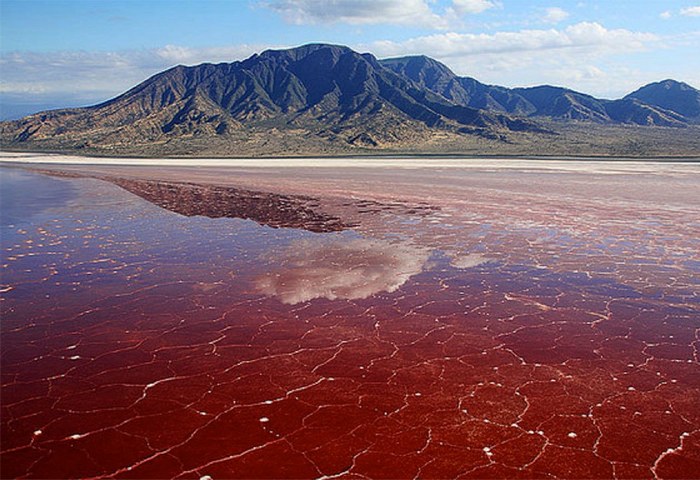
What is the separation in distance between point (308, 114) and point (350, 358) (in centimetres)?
11065

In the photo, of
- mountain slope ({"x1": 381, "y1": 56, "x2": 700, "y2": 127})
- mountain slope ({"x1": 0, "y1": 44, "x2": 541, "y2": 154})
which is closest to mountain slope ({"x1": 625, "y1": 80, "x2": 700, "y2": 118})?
mountain slope ({"x1": 381, "y1": 56, "x2": 700, "y2": 127})

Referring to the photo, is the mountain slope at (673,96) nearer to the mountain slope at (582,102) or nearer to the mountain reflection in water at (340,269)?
the mountain slope at (582,102)

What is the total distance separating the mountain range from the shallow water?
202 feet

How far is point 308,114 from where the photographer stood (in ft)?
372

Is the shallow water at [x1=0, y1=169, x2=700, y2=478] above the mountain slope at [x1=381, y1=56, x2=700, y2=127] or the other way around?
the other way around

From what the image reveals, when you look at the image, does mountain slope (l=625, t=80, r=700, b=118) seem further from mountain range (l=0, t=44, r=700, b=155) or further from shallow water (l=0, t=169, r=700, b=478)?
shallow water (l=0, t=169, r=700, b=478)

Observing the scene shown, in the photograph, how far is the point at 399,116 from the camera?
9700 centimetres

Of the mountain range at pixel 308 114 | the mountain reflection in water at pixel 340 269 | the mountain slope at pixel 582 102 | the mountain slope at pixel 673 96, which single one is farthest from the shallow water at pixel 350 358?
the mountain slope at pixel 673 96

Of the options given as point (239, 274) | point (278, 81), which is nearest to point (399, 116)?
point (278, 81)

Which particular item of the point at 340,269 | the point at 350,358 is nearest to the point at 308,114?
the point at 340,269

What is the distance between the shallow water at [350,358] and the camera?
15.5ft

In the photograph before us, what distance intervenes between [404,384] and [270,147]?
74780mm

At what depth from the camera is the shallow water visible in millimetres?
4734

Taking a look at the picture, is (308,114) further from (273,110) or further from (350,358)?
(350,358)
